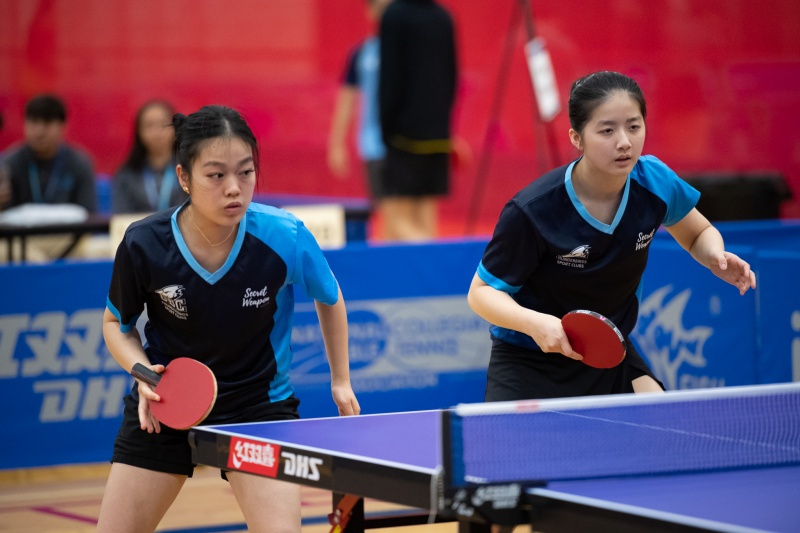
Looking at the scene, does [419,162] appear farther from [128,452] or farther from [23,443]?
[128,452]

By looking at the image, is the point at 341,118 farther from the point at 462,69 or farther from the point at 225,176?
the point at 225,176

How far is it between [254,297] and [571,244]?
2.94 feet

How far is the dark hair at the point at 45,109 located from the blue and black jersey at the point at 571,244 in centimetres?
476

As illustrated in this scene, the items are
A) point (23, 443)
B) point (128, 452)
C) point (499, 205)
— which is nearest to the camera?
point (128, 452)

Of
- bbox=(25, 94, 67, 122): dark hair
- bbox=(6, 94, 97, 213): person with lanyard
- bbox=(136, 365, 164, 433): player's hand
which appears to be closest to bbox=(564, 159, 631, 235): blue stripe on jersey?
bbox=(136, 365, 164, 433): player's hand

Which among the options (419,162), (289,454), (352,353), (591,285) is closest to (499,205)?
(419,162)

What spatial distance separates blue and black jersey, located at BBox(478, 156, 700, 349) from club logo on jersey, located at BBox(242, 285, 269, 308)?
616 mm

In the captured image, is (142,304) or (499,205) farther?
(499,205)

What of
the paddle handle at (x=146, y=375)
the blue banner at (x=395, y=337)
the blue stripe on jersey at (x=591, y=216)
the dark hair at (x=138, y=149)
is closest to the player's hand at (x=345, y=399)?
the paddle handle at (x=146, y=375)

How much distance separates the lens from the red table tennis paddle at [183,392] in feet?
9.90

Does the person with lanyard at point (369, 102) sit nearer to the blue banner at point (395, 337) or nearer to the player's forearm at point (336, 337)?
the blue banner at point (395, 337)

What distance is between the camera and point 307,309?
231 inches


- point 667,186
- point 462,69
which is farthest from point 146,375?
point 462,69

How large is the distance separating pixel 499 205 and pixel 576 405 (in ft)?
32.2
